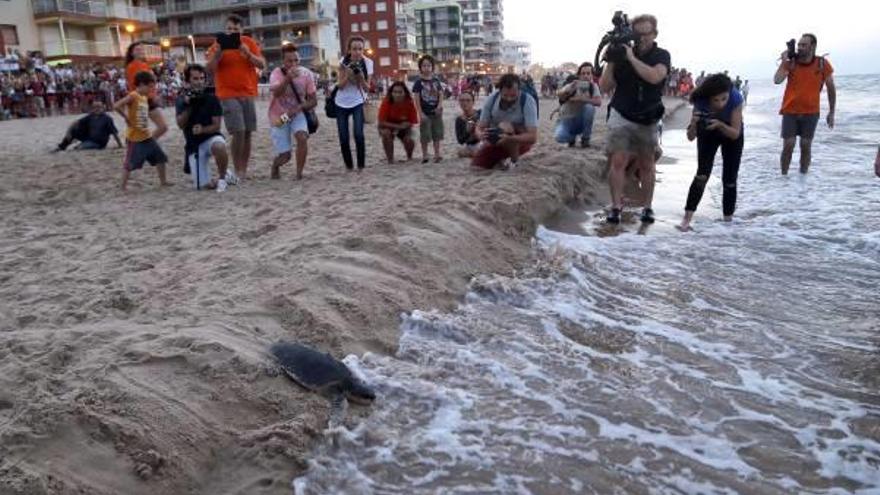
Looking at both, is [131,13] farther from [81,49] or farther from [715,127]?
[715,127]

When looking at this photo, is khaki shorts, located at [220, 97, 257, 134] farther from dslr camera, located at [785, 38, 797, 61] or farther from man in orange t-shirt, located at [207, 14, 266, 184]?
dslr camera, located at [785, 38, 797, 61]

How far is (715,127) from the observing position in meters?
5.34

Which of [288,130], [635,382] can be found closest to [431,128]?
[288,130]

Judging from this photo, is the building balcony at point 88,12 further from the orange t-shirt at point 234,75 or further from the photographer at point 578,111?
the photographer at point 578,111

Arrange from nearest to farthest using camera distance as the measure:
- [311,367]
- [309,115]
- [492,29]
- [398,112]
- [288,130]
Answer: [311,367], [288,130], [309,115], [398,112], [492,29]

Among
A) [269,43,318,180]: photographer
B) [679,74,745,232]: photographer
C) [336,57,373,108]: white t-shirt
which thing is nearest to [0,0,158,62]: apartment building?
[269,43,318,180]: photographer

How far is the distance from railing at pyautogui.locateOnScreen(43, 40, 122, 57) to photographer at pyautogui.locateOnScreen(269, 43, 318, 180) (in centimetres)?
3384

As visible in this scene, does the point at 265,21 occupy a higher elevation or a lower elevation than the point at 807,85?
higher

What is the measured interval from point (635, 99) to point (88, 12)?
39913mm

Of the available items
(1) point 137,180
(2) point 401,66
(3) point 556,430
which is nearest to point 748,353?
(3) point 556,430

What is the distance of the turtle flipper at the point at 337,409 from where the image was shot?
2426 mm

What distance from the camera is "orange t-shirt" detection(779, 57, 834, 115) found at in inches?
293

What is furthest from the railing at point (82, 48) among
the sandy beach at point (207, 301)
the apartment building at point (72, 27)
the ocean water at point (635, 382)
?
the ocean water at point (635, 382)

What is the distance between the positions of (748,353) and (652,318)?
0.57 metres
